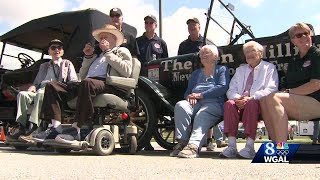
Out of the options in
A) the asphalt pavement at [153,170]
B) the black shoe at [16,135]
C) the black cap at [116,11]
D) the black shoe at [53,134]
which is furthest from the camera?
the black cap at [116,11]

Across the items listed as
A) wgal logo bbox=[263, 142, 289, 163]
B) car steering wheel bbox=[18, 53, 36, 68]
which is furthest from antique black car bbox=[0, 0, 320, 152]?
wgal logo bbox=[263, 142, 289, 163]

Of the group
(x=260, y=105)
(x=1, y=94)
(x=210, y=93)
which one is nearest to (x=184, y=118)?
(x=210, y=93)

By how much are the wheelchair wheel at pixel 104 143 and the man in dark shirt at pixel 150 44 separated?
1936mm

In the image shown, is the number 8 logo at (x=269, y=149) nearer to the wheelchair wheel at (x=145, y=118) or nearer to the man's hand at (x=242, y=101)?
the man's hand at (x=242, y=101)

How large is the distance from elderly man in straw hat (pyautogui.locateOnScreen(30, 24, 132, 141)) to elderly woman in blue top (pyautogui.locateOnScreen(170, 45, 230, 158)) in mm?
854

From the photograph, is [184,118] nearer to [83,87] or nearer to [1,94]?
[83,87]

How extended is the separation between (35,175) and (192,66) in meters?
3.06

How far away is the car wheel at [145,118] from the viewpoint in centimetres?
558

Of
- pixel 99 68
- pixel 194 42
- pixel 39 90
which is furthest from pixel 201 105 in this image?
pixel 39 90

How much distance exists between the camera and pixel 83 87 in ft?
15.8

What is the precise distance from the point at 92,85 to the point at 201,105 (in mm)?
1322

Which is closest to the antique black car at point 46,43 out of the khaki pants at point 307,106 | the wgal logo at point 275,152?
the khaki pants at point 307,106

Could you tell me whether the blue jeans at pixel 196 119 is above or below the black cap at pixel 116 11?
below

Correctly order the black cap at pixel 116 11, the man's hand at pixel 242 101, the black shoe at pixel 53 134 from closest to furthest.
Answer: the man's hand at pixel 242 101 < the black shoe at pixel 53 134 < the black cap at pixel 116 11
